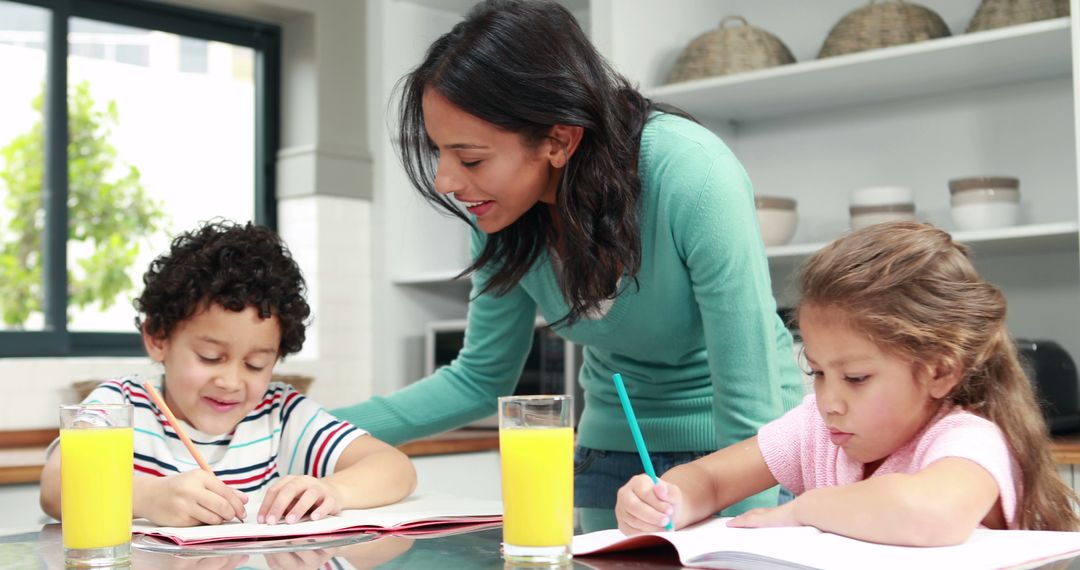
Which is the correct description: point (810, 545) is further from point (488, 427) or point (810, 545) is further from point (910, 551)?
point (488, 427)

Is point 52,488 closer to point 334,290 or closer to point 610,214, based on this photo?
point 610,214

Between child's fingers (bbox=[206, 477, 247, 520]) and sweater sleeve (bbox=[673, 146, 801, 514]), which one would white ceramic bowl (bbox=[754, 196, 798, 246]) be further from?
child's fingers (bbox=[206, 477, 247, 520])

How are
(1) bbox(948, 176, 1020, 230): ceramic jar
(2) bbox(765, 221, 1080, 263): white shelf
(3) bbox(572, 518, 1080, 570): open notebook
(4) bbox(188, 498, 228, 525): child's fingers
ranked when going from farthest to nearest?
(1) bbox(948, 176, 1020, 230): ceramic jar → (2) bbox(765, 221, 1080, 263): white shelf → (4) bbox(188, 498, 228, 525): child's fingers → (3) bbox(572, 518, 1080, 570): open notebook

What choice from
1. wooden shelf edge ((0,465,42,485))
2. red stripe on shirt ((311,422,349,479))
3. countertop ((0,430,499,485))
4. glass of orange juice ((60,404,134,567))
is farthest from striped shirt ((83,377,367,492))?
countertop ((0,430,499,485))

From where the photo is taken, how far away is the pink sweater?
1.12 meters

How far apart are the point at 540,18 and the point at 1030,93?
79.7 inches

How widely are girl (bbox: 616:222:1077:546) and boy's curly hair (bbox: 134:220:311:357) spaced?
2.22 ft

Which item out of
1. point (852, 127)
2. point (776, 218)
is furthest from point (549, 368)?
point (852, 127)

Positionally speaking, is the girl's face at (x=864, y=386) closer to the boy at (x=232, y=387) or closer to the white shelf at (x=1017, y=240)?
the boy at (x=232, y=387)

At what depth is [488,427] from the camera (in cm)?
346

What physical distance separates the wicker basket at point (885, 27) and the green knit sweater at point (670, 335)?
4.84 ft

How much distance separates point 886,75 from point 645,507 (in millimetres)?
2137

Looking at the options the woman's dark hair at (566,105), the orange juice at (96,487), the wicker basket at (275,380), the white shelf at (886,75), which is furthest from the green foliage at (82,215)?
the orange juice at (96,487)

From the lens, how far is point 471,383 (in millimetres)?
1796
